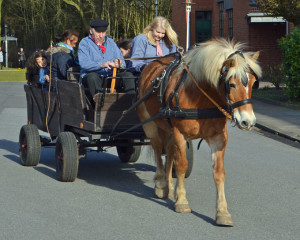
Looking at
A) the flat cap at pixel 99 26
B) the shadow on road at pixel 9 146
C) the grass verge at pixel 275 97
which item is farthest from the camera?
the grass verge at pixel 275 97

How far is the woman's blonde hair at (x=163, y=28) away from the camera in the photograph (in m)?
8.49

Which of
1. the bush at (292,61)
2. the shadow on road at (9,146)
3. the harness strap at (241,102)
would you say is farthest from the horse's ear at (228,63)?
the bush at (292,61)

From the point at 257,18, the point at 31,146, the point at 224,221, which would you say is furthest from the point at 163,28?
the point at 257,18

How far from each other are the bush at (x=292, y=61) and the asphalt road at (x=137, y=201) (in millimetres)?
7806

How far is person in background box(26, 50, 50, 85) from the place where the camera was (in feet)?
32.5

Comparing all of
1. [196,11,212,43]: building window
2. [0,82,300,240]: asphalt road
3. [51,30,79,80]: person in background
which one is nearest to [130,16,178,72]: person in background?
[51,30,79,80]: person in background

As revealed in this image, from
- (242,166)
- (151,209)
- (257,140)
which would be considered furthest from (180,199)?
(257,140)

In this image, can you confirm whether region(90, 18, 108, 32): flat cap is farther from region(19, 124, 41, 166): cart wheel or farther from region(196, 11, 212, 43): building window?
region(196, 11, 212, 43): building window

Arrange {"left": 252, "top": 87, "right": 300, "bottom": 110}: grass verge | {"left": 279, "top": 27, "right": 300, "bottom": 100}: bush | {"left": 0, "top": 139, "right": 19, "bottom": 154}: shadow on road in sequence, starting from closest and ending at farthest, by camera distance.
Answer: {"left": 0, "top": 139, "right": 19, "bottom": 154}: shadow on road → {"left": 279, "top": 27, "right": 300, "bottom": 100}: bush → {"left": 252, "top": 87, "right": 300, "bottom": 110}: grass verge

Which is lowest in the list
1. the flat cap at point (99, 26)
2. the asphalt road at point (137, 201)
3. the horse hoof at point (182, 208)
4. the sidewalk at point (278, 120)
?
the asphalt road at point (137, 201)

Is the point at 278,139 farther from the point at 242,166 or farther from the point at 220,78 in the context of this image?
the point at 220,78

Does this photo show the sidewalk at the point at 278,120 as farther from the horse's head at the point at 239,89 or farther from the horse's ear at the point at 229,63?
the horse's ear at the point at 229,63

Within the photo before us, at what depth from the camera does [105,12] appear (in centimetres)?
5194

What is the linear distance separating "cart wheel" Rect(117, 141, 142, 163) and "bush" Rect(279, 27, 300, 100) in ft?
31.8
